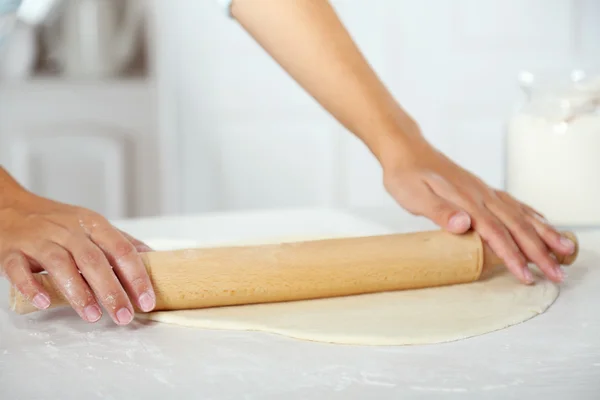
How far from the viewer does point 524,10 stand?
2.82 m

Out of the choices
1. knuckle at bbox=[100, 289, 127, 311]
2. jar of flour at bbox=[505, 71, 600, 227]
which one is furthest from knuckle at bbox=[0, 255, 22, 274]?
jar of flour at bbox=[505, 71, 600, 227]

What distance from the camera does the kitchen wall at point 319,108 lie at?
272cm

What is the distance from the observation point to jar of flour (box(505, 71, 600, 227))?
124 centimetres

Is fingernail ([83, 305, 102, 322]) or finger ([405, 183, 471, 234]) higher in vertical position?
finger ([405, 183, 471, 234])

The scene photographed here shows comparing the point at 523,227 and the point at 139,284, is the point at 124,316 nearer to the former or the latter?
the point at 139,284

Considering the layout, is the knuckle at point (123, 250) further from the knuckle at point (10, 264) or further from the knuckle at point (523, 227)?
the knuckle at point (523, 227)

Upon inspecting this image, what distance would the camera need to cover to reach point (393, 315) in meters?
0.82

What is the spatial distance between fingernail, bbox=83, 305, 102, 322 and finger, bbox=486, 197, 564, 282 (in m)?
0.51

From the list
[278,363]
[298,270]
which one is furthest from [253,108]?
[278,363]

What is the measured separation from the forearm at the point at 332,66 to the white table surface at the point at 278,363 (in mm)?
412

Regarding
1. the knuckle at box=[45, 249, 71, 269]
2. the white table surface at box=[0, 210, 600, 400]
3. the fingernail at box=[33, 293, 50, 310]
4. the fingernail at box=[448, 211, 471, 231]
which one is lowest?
the white table surface at box=[0, 210, 600, 400]

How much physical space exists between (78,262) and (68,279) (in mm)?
22

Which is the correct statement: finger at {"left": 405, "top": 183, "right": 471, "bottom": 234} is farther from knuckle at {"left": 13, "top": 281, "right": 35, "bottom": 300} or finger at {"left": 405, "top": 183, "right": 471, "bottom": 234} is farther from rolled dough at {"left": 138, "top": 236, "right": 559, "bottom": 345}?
knuckle at {"left": 13, "top": 281, "right": 35, "bottom": 300}

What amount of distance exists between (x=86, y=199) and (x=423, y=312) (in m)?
2.20
